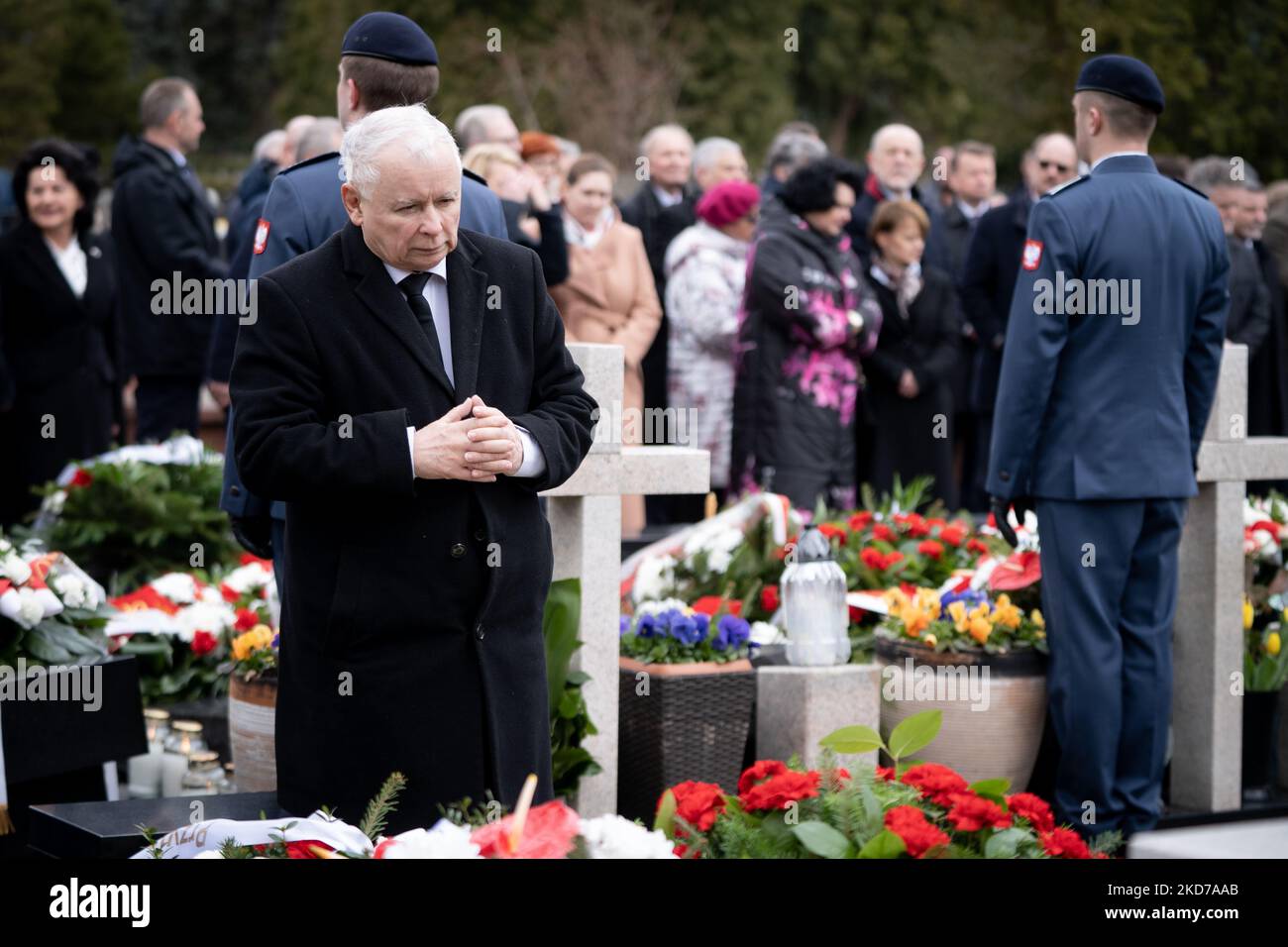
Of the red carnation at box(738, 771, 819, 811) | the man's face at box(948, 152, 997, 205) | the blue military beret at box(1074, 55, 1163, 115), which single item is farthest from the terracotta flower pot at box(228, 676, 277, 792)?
the man's face at box(948, 152, 997, 205)

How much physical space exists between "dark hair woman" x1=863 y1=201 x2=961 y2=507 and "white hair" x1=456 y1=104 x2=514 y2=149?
1.84 metres

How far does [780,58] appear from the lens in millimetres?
31141

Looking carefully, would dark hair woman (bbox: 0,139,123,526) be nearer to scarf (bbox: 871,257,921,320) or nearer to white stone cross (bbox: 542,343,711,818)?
scarf (bbox: 871,257,921,320)

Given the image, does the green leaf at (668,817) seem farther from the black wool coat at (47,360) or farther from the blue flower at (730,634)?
the black wool coat at (47,360)

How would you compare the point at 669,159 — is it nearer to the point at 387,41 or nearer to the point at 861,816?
the point at 387,41

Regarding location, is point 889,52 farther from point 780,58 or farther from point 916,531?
point 916,531

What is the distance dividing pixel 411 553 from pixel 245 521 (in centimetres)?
103

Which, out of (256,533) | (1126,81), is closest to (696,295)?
(1126,81)

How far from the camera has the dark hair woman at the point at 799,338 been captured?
779cm

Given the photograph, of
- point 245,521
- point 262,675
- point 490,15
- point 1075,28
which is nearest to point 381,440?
point 245,521

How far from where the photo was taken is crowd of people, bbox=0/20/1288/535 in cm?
Answer: 788

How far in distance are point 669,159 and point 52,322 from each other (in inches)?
132

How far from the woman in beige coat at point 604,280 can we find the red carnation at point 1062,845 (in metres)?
5.56

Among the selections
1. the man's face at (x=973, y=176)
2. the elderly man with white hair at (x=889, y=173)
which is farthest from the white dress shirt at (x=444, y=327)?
the man's face at (x=973, y=176)
